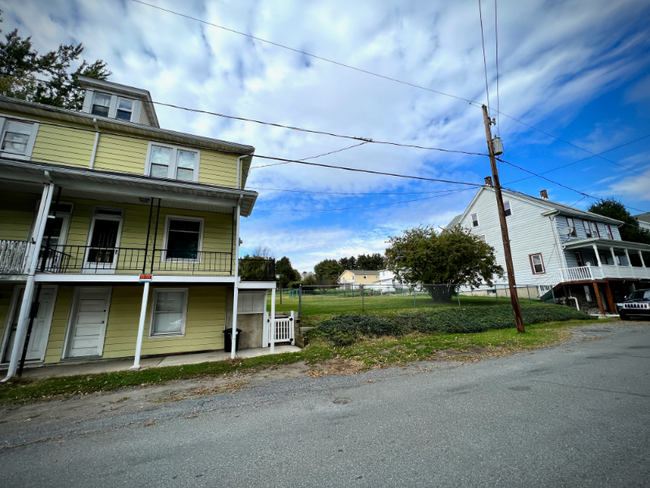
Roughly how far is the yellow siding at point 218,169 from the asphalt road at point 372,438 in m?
8.19

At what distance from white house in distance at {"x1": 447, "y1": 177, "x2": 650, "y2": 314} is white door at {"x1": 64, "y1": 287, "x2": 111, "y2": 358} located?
22.2 m

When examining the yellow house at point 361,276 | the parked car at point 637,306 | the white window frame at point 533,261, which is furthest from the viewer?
the yellow house at point 361,276

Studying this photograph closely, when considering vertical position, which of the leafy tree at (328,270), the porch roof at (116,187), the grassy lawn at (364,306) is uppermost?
the leafy tree at (328,270)

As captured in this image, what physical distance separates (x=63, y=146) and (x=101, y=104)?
2622 millimetres

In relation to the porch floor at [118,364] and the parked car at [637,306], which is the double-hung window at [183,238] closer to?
the porch floor at [118,364]

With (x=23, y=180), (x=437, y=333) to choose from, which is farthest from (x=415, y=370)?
(x=23, y=180)

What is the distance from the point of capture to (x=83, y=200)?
9117mm

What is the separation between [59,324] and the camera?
839cm

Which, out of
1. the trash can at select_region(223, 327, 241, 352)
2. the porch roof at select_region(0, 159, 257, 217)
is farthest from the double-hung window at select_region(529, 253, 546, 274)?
the trash can at select_region(223, 327, 241, 352)

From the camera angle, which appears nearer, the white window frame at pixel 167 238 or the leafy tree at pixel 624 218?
A: the white window frame at pixel 167 238

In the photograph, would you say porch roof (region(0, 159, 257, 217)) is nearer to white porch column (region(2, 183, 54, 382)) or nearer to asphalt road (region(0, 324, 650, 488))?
white porch column (region(2, 183, 54, 382))

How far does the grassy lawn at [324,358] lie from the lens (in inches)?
235

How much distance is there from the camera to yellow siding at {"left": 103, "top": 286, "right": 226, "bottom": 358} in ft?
29.0

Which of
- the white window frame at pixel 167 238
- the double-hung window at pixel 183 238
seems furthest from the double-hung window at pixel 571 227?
the double-hung window at pixel 183 238
